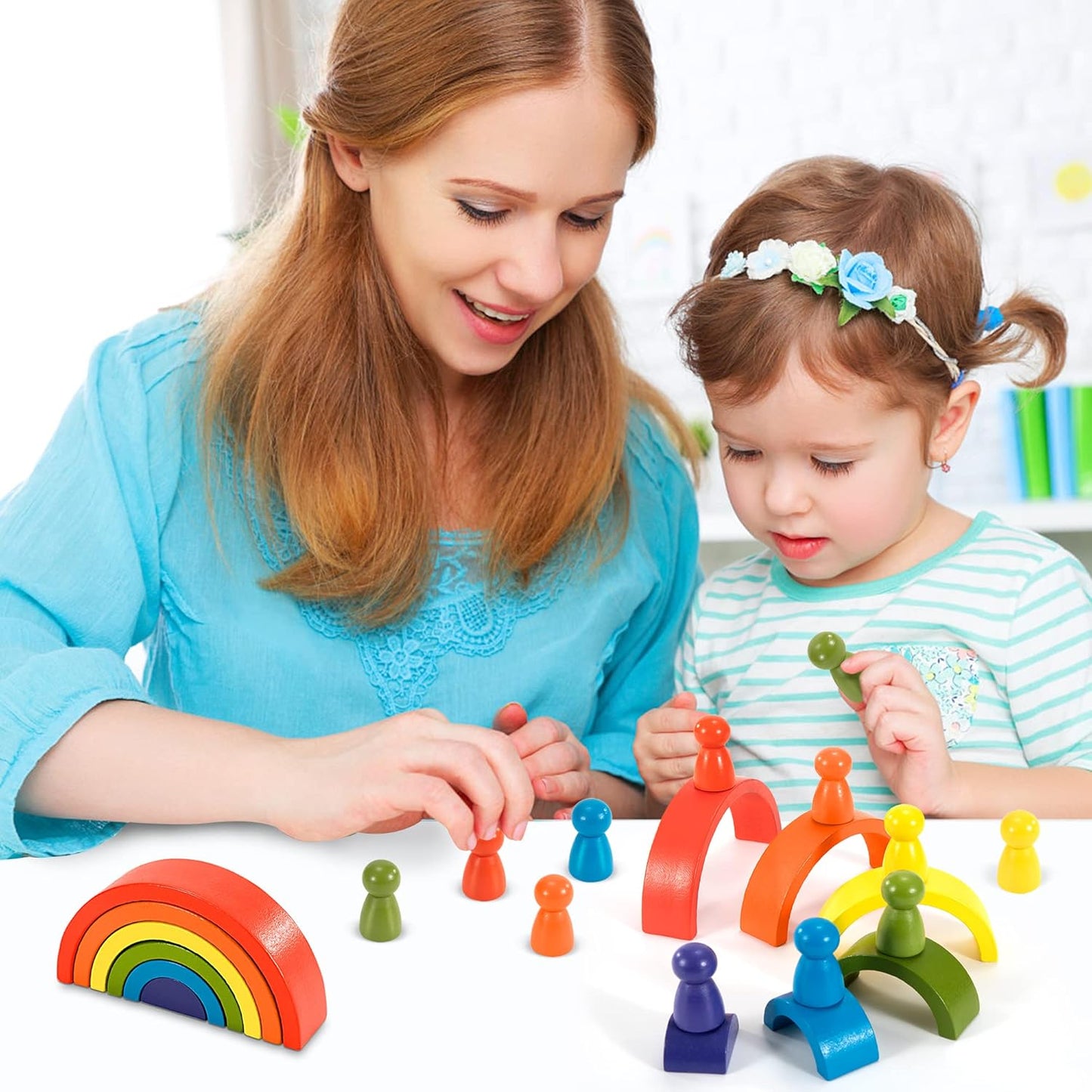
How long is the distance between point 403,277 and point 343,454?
0.18 meters

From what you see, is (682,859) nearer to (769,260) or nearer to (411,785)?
(411,785)

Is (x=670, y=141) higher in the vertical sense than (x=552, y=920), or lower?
higher

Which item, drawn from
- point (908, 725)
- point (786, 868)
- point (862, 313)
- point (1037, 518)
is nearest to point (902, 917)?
point (786, 868)

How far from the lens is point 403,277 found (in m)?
1.18

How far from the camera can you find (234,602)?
4.02 ft

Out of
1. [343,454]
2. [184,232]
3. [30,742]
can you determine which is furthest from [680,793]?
[184,232]

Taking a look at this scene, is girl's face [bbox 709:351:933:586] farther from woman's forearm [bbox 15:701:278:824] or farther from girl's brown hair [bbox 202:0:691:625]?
woman's forearm [bbox 15:701:278:824]

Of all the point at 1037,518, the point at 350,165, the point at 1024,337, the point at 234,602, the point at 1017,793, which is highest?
the point at 350,165

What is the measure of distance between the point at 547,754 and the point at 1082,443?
213cm

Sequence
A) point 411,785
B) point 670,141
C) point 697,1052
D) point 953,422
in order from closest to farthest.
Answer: point 697,1052, point 411,785, point 953,422, point 670,141

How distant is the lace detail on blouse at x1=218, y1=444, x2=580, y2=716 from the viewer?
1.24 metres

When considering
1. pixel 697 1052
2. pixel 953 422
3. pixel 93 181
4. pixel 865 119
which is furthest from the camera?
pixel 865 119

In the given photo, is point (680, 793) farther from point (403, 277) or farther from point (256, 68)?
point (256, 68)

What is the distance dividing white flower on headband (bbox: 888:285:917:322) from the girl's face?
7 centimetres
